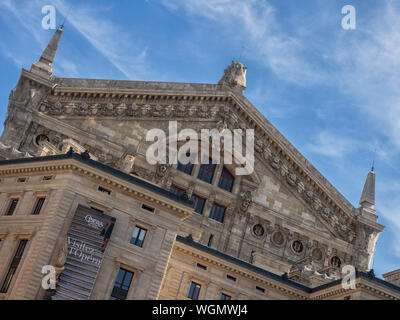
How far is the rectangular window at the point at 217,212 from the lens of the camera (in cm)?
5831

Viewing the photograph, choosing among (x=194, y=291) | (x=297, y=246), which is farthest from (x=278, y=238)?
(x=194, y=291)

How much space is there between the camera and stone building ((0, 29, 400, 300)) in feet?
139

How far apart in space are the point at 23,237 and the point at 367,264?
32.0 metres

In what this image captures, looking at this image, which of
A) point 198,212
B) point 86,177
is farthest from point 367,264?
point 86,177

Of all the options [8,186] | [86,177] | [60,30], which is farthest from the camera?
[60,30]

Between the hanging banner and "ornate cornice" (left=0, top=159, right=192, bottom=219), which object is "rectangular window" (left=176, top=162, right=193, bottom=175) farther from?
the hanging banner

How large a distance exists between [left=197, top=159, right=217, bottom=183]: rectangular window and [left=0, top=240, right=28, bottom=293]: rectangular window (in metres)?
20.3

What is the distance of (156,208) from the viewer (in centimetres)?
4522

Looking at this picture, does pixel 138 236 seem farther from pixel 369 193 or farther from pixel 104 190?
pixel 369 193

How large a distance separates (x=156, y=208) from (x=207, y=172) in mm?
14954

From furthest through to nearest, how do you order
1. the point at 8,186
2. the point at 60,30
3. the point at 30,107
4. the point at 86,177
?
the point at 60,30 < the point at 30,107 < the point at 8,186 < the point at 86,177

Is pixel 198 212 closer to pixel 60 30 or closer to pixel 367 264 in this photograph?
pixel 367 264

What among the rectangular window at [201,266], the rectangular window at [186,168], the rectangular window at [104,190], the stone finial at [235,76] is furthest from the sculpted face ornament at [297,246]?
the rectangular window at [104,190]

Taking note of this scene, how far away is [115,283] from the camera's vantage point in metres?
42.4
